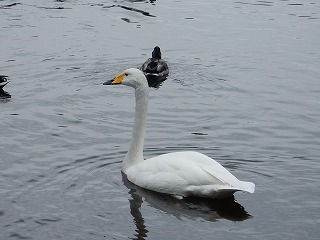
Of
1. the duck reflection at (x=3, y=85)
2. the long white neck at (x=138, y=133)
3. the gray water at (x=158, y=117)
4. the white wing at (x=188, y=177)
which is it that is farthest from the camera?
the duck reflection at (x=3, y=85)

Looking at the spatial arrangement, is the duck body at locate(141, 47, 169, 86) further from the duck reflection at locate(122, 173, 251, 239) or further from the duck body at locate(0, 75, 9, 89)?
the duck reflection at locate(122, 173, 251, 239)

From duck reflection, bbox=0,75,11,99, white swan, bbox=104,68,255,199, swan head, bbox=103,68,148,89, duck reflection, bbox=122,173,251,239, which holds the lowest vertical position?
duck reflection, bbox=0,75,11,99

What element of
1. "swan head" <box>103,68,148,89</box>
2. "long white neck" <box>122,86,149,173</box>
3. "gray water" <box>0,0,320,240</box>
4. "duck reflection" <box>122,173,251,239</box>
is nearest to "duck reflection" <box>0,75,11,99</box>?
"gray water" <box>0,0,320,240</box>

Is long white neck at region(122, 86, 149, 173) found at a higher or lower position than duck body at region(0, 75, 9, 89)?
higher

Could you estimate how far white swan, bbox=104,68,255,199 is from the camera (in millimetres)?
9961

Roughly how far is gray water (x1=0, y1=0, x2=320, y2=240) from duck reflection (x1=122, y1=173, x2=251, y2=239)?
0.02 meters

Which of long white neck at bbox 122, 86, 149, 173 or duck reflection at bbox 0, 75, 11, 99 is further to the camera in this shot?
duck reflection at bbox 0, 75, 11, 99

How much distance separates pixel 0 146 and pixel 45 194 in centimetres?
248

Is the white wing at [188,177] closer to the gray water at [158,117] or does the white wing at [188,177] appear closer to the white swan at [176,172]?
the white swan at [176,172]

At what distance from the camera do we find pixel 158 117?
49.1 feet

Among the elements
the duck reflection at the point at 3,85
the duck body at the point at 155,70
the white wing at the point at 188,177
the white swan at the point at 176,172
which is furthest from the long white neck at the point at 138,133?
the duck body at the point at 155,70

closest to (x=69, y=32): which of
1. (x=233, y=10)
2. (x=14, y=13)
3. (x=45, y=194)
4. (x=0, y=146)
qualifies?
(x=14, y=13)

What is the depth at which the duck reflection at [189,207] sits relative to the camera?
984cm

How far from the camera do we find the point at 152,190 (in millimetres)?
10695
